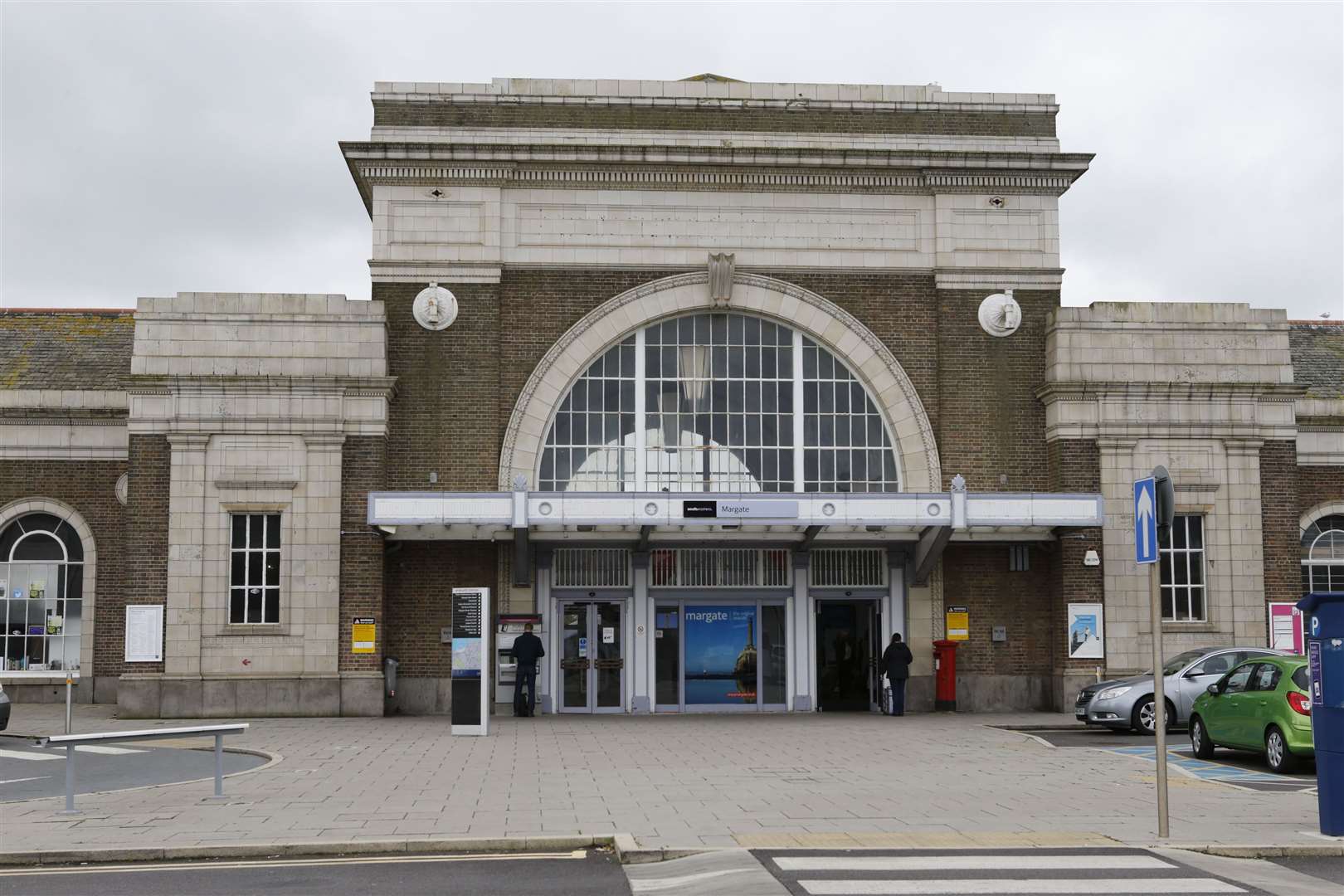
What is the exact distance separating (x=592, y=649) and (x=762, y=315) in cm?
703

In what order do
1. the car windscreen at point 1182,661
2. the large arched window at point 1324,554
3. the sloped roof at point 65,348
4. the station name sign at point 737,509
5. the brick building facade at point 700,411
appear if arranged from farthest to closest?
the sloped roof at point 65,348
the large arched window at point 1324,554
the brick building facade at point 700,411
the station name sign at point 737,509
the car windscreen at point 1182,661

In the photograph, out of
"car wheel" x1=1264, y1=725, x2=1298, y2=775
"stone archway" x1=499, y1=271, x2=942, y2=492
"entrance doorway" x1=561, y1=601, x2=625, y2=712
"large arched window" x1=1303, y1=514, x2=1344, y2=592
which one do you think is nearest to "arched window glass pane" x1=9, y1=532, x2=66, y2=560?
"stone archway" x1=499, y1=271, x2=942, y2=492

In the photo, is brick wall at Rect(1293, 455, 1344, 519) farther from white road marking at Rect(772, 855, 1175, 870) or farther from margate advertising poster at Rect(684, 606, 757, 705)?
white road marking at Rect(772, 855, 1175, 870)

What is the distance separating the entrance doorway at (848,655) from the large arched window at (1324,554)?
9240 millimetres

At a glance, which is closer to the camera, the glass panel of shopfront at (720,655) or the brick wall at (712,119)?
the glass panel of shopfront at (720,655)

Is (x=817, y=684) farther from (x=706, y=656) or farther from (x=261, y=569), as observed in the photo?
(x=261, y=569)

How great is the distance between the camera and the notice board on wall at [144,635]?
2480 centimetres

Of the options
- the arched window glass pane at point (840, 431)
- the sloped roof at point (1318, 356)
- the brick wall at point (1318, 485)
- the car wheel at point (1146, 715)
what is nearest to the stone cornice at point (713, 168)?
the arched window glass pane at point (840, 431)

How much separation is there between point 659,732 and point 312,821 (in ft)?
33.1

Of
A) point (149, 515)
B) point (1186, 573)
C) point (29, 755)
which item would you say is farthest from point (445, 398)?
point (1186, 573)

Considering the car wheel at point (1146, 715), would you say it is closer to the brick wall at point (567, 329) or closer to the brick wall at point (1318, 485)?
the brick wall at point (567, 329)

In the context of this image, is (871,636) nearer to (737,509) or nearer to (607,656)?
(737,509)

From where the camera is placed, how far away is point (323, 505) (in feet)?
82.9

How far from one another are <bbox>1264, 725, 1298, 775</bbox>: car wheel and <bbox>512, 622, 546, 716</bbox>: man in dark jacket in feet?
39.2
